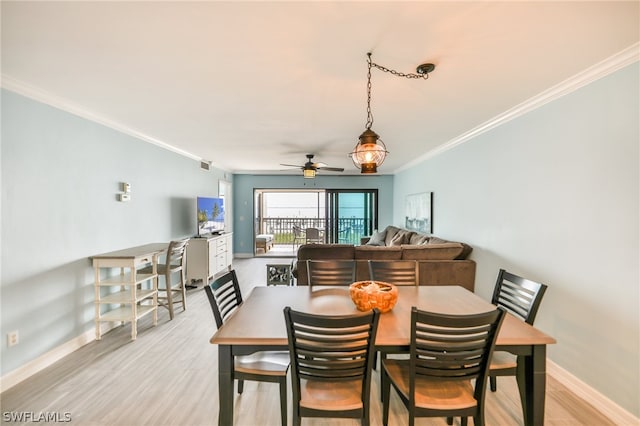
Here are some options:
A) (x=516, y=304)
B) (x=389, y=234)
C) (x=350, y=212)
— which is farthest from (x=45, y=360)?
(x=350, y=212)

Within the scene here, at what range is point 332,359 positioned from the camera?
1.39m

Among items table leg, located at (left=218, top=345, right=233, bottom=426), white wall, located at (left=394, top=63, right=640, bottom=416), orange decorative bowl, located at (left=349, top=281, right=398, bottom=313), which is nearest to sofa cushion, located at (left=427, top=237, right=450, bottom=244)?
white wall, located at (left=394, top=63, right=640, bottom=416)

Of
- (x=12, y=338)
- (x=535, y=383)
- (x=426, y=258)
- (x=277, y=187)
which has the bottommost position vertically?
(x=12, y=338)

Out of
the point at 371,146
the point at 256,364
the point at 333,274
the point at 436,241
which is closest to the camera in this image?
the point at 256,364

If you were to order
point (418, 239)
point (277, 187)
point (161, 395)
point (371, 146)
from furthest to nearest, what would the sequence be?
point (277, 187), point (418, 239), point (161, 395), point (371, 146)

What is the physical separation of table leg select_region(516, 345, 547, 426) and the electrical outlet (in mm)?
3638

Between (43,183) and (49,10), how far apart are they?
1.70 m

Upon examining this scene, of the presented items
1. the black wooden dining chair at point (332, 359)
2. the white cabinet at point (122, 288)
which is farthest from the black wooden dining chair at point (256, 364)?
the white cabinet at point (122, 288)

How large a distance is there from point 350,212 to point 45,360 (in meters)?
6.79

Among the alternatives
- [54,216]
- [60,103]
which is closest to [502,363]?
[54,216]

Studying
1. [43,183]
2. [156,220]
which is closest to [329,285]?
[43,183]

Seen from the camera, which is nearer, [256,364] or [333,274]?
[256,364]

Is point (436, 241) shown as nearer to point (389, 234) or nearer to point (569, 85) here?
point (389, 234)

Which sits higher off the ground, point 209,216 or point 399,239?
point 209,216
